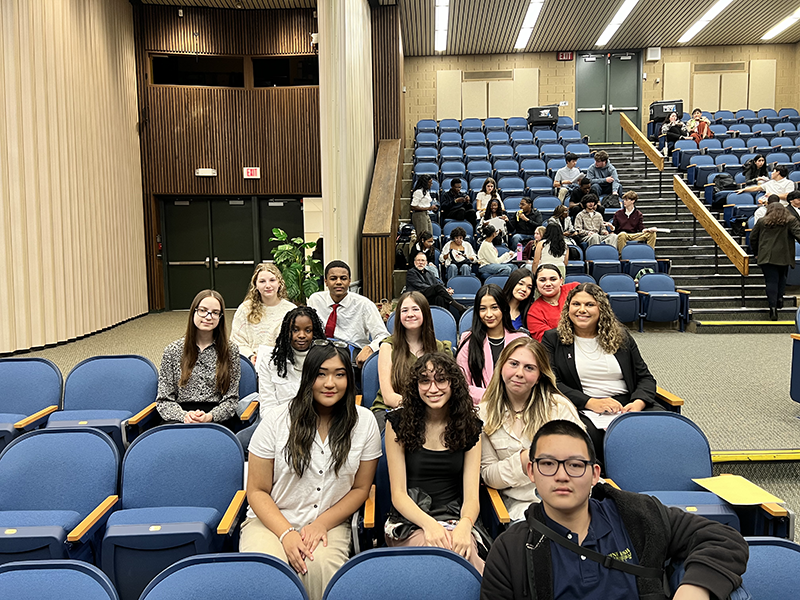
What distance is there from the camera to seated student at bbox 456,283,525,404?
3.15 m

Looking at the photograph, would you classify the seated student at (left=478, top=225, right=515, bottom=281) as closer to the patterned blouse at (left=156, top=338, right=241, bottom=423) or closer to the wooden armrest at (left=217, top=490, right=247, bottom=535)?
the patterned blouse at (left=156, top=338, right=241, bottom=423)

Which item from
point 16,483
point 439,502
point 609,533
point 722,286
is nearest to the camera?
point 609,533

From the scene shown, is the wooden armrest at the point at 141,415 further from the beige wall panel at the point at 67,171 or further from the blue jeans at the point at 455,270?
the blue jeans at the point at 455,270

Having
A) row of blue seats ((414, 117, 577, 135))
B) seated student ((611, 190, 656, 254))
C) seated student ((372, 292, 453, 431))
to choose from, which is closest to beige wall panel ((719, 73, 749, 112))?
row of blue seats ((414, 117, 577, 135))

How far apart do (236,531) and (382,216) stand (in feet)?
16.8

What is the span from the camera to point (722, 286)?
7.84 meters

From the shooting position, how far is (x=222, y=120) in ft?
32.6

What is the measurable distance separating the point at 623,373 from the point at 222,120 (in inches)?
339

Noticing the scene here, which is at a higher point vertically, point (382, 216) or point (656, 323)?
point (382, 216)

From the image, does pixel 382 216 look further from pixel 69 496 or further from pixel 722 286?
pixel 69 496

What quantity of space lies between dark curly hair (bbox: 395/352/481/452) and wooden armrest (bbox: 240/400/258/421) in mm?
1206

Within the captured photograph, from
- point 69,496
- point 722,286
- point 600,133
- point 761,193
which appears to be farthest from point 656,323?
point 600,133

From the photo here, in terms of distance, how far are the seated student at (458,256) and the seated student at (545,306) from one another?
289 centimetres

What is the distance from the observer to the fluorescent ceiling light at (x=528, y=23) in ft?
36.9
